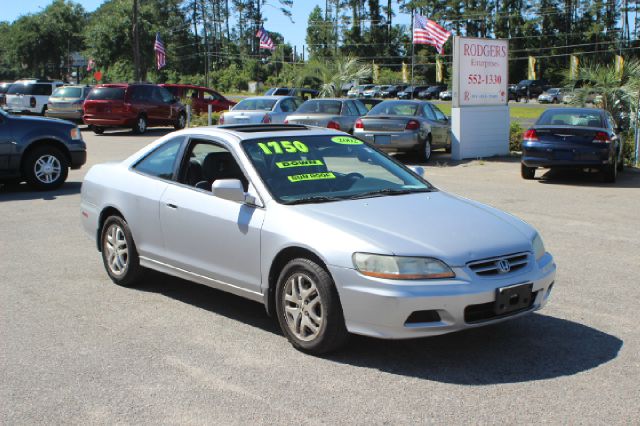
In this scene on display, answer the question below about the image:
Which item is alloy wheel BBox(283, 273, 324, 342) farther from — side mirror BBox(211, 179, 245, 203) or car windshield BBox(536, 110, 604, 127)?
car windshield BBox(536, 110, 604, 127)

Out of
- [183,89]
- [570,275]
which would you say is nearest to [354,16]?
[183,89]

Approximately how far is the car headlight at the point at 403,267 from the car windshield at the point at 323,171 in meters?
0.96

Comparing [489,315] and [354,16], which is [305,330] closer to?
[489,315]

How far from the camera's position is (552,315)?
622cm

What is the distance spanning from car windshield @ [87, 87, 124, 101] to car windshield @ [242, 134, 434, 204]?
76.1 feet

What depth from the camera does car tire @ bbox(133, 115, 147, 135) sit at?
28828mm

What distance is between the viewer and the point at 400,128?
61.8ft

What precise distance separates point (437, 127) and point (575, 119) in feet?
16.5

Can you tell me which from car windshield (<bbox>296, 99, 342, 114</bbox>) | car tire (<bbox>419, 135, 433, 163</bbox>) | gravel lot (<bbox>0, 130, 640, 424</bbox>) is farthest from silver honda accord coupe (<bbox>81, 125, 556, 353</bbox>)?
car windshield (<bbox>296, 99, 342, 114</bbox>)

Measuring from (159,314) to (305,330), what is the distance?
1.58m

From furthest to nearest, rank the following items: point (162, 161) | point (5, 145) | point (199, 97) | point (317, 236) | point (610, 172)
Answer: point (199, 97) < point (610, 172) < point (5, 145) < point (162, 161) < point (317, 236)

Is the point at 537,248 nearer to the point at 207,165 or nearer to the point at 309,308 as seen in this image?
the point at 309,308

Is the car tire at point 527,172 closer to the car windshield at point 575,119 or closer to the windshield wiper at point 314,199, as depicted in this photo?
the car windshield at point 575,119

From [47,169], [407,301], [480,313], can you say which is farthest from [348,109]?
[407,301]
